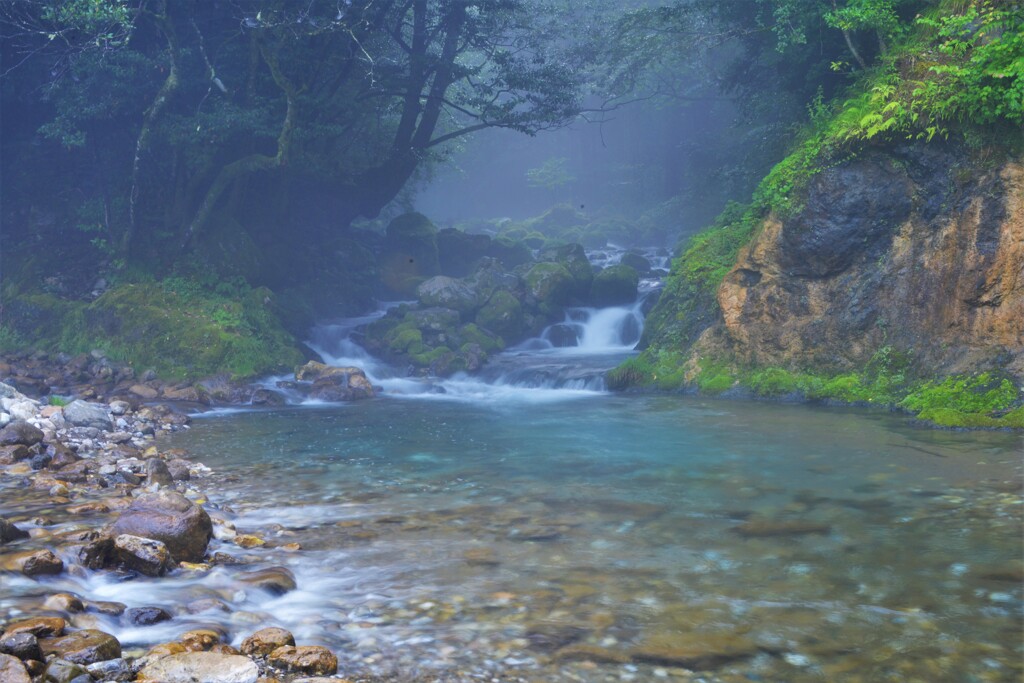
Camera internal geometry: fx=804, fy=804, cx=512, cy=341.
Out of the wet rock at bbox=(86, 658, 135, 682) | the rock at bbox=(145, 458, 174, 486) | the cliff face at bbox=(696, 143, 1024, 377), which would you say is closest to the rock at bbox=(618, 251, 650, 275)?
the cliff face at bbox=(696, 143, 1024, 377)

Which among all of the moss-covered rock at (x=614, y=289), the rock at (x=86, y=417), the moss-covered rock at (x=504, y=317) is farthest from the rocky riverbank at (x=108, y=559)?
the moss-covered rock at (x=614, y=289)

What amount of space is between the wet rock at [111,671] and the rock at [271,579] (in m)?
1.30

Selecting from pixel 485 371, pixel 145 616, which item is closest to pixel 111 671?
pixel 145 616

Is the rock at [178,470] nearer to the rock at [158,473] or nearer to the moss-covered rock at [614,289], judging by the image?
the rock at [158,473]

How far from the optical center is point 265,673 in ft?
12.6

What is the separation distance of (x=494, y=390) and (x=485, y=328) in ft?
14.3

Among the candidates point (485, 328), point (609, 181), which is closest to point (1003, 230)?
point (485, 328)

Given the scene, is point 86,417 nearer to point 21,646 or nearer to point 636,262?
point 21,646

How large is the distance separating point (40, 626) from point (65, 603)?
0.37 meters

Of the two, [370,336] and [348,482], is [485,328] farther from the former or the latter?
[348,482]

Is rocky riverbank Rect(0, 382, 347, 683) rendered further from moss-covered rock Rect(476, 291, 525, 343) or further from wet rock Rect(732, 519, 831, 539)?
moss-covered rock Rect(476, 291, 525, 343)

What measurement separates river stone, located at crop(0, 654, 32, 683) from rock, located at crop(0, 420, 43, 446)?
6.26 metres

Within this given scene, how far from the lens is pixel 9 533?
545 centimetres

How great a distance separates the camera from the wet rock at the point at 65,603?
14.3 feet
